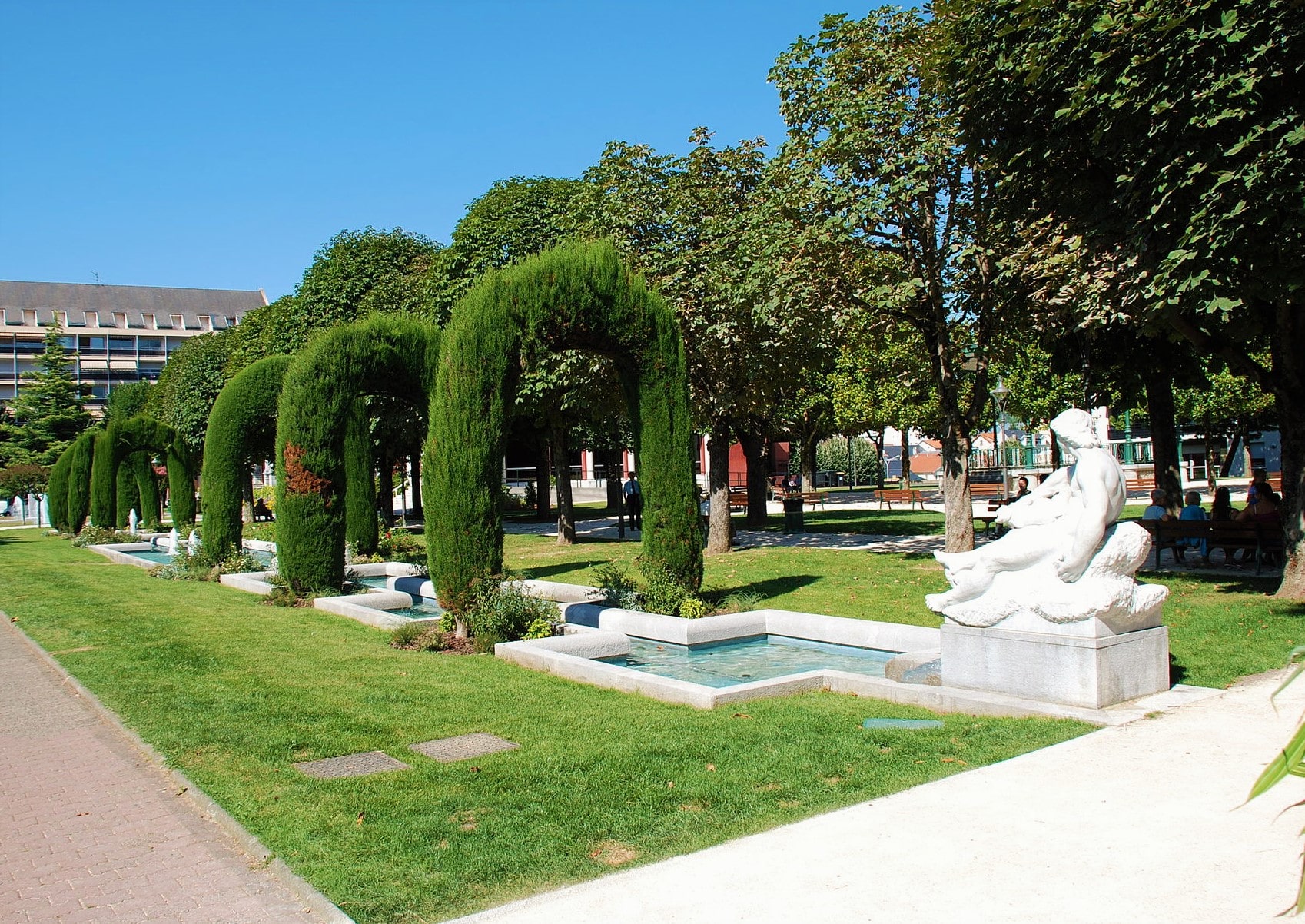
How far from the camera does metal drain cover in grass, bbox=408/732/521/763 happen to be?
21.5 feet

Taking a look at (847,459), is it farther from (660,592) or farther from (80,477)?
(660,592)

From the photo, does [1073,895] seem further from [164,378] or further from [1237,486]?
[164,378]

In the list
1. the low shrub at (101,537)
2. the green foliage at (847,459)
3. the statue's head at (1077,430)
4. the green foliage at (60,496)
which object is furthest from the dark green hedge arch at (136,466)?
the green foliage at (847,459)

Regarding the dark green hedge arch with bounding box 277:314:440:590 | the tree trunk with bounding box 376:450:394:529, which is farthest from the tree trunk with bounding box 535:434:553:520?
the dark green hedge arch with bounding box 277:314:440:590

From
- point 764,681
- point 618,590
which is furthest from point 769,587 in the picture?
point 764,681

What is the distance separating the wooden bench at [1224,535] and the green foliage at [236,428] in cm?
1519

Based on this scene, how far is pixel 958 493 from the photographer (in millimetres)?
16875

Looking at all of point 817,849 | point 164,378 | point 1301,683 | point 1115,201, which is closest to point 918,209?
point 1115,201

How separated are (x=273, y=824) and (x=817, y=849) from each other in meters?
2.83

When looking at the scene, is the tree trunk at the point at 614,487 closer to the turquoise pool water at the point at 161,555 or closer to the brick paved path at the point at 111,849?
the turquoise pool water at the point at 161,555

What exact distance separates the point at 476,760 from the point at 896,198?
12.1 m

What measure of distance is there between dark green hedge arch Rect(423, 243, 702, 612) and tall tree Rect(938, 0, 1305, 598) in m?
5.14

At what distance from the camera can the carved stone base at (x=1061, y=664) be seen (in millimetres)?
6906

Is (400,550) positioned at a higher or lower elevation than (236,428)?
lower
